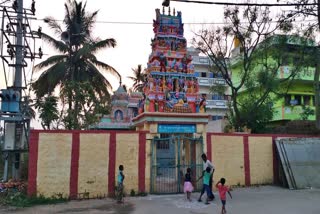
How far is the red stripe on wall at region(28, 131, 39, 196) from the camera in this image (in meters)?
12.2

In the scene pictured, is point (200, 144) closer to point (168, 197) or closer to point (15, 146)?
point (168, 197)

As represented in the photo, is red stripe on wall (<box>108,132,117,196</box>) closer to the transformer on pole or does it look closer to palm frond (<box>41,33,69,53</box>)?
the transformer on pole

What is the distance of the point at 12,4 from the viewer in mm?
14977

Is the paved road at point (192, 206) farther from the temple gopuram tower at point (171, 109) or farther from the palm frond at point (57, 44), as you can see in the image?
the palm frond at point (57, 44)

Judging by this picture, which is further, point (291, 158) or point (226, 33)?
point (226, 33)

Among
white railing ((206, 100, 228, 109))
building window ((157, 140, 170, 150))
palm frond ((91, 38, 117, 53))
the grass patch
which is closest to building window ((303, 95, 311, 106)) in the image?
white railing ((206, 100, 228, 109))

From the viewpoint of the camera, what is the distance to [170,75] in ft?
49.2

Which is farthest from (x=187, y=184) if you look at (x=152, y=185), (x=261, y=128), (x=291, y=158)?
(x=261, y=128)

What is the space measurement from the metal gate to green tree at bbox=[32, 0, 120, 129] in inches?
376

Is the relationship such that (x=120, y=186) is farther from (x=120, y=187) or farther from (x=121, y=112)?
(x=121, y=112)

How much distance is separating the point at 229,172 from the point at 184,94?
4369 mm

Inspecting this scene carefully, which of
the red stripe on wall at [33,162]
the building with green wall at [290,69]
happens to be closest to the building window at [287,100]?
the building with green wall at [290,69]

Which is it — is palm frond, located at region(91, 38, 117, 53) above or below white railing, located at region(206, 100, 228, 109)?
above

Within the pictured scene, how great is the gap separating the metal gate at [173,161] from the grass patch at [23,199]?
3984mm
